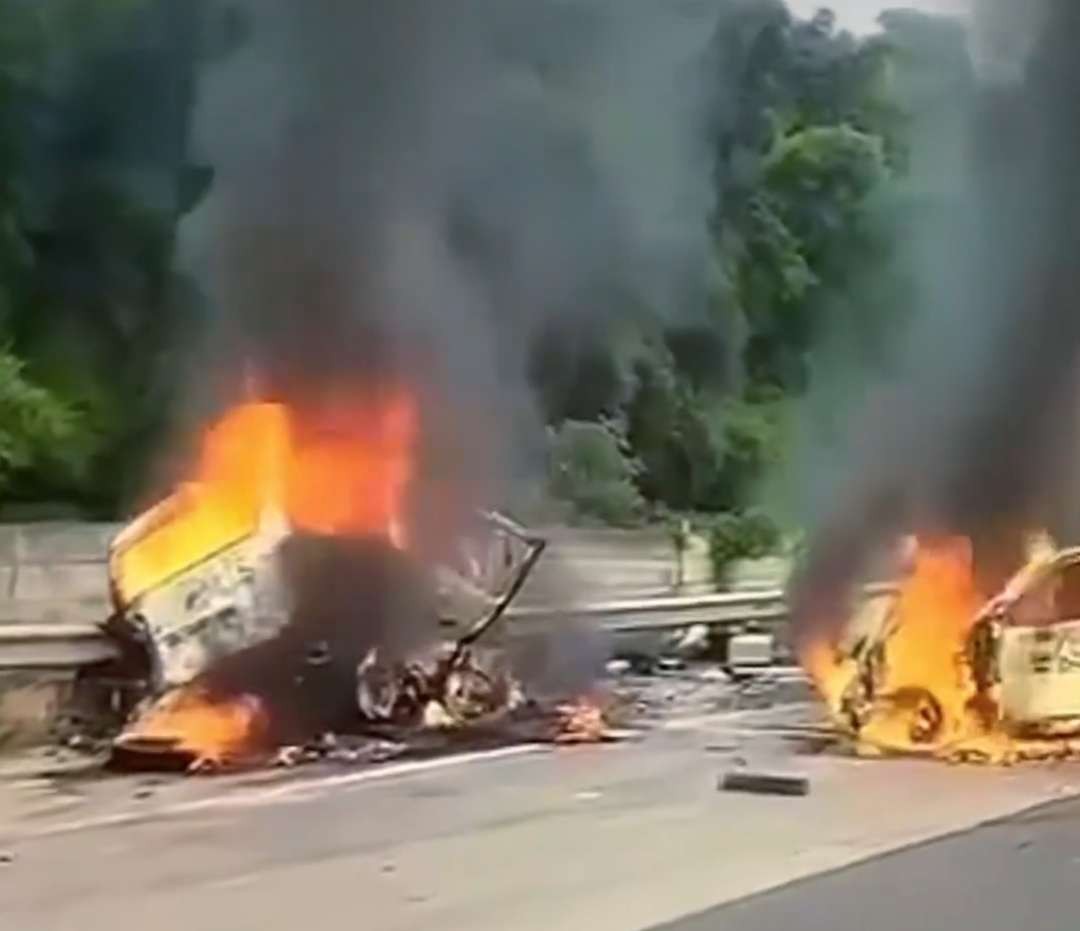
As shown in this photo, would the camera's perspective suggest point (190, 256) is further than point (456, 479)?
No

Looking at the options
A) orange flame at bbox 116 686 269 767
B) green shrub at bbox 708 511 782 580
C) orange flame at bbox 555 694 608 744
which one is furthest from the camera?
green shrub at bbox 708 511 782 580

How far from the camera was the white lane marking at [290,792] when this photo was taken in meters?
2.54

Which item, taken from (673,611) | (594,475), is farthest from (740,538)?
(594,475)

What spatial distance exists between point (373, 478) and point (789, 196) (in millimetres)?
741

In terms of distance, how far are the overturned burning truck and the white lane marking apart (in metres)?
0.09

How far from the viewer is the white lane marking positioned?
254cm

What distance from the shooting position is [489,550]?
3.09m

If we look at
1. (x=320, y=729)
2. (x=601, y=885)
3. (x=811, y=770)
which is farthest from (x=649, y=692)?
(x=601, y=885)

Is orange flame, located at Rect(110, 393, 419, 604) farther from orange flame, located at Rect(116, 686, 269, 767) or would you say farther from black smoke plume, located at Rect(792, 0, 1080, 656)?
black smoke plume, located at Rect(792, 0, 1080, 656)

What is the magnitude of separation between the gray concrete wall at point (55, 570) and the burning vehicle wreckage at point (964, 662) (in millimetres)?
1171

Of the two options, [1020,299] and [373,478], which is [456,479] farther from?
[1020,299]

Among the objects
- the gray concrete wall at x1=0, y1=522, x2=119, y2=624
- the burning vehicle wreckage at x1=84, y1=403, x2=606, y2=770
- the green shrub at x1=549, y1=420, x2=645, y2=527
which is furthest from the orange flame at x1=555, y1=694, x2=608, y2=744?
the gray concrete wall at x1=0, y1=522, x2=119, y2=624

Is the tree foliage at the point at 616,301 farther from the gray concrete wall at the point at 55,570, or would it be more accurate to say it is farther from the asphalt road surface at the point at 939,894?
the asphalt road surface at the point at 939,894

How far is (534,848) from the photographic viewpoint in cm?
258
